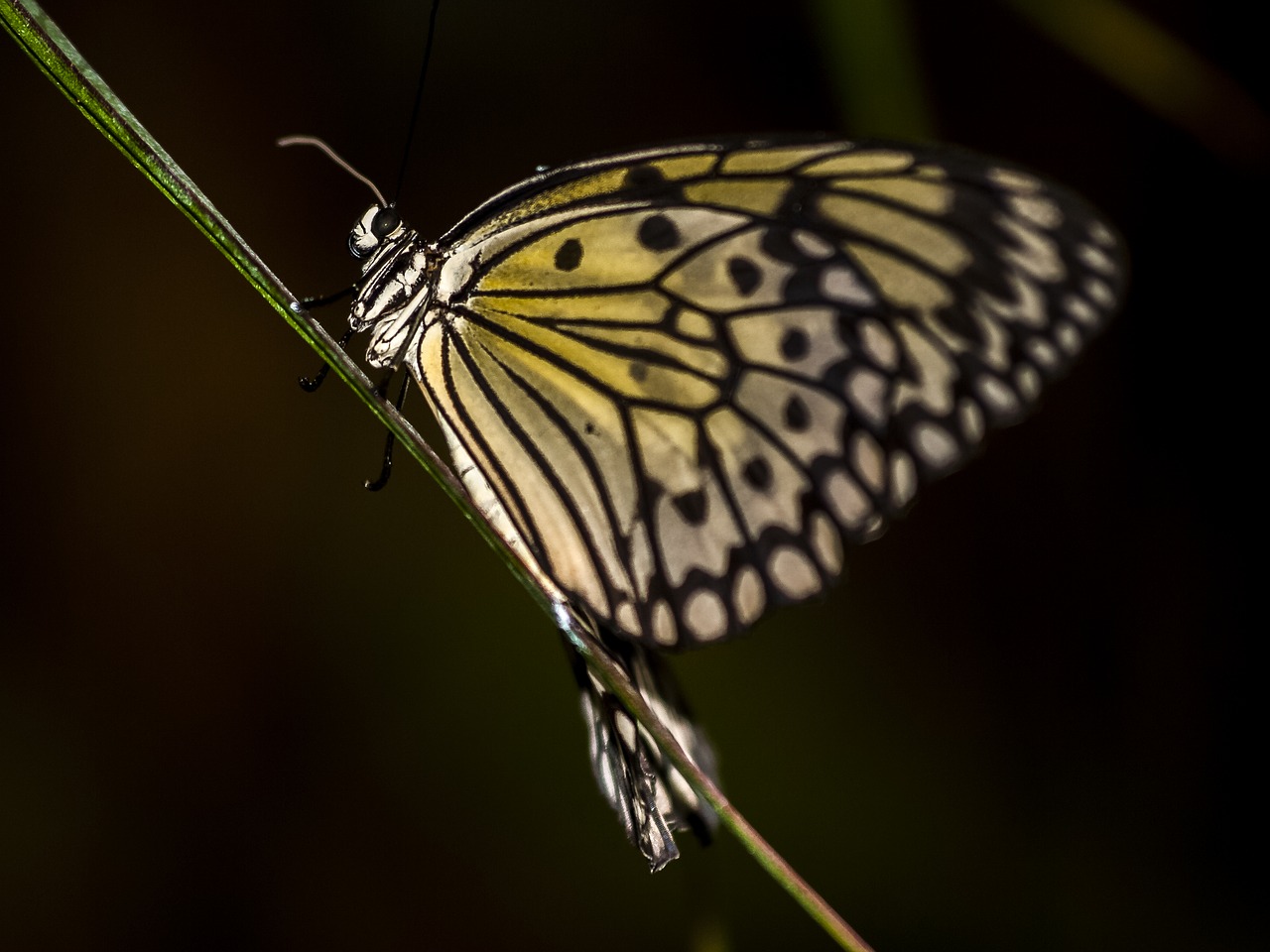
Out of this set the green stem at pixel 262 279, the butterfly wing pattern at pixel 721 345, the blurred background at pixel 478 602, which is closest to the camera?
the green stem at pixel 262 279

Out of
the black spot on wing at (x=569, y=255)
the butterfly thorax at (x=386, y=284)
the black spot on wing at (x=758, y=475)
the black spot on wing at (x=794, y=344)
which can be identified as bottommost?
the black spot on wing at (x=758, y=475)

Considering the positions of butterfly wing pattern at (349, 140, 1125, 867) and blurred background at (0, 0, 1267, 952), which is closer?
butterfly wing pattern at (349, 140, 1125, 867)

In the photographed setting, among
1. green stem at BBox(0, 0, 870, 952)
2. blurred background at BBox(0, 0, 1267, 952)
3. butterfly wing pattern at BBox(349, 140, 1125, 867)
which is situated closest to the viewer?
green stem at BBox(0, 0, 870, 952)

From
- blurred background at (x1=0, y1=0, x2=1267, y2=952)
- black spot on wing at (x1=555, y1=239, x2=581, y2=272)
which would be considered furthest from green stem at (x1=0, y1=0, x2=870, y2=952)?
blurred background at (x1=0, y1=0, x2=1267, y2=952)

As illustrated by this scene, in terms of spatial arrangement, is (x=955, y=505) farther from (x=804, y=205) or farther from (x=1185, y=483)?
(x=804, y=205)

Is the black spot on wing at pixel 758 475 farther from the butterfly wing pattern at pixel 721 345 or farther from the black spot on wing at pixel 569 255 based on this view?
the black spot on wing at pixel 569 255

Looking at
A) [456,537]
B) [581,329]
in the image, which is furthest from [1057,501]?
[581,329]

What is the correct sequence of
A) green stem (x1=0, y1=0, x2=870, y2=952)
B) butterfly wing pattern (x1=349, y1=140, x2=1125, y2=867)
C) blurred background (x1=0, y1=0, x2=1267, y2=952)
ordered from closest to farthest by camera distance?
green stem (x1=0, y1=0, x2=870, y2=952), butterfly wing pattern (x1=349, y1=140, x2=1125, y2=867), blurred background (x1=0, y1=0, x2=1267, y2=952)

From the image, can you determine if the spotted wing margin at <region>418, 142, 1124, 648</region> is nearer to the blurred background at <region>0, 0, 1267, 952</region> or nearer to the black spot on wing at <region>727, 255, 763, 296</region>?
the black spot on wing at <region>727, 255, 763, 296</region>

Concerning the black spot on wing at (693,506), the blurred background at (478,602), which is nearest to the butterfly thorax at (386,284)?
the black spot on wing at (693,506)
